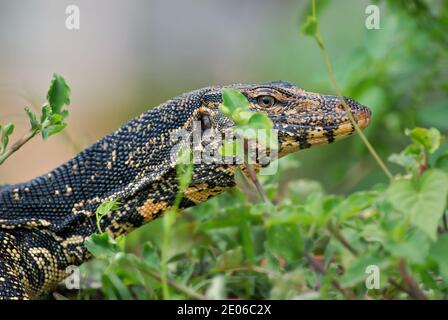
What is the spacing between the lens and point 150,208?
159 inches

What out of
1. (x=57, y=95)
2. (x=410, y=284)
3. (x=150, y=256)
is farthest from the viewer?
(x=57, y=95)

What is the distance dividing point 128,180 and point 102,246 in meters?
1.12

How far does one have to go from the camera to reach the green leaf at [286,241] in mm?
3113

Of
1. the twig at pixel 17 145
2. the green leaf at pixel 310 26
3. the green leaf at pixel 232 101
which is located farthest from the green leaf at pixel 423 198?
the twig at pixel 17 145

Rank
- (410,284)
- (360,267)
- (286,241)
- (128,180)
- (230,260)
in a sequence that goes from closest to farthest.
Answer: (360,267) < (410,284) < (286,241) < (230,260) < (128,180)

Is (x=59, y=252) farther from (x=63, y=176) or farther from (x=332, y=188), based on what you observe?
(x=332, y=188)

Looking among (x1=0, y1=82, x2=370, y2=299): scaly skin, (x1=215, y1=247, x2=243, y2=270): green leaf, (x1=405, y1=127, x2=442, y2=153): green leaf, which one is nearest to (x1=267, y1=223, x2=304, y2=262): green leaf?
(x1=405, y1=127, x2=442, y2=153): green leaf

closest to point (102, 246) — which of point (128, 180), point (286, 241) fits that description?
point (286, 241)

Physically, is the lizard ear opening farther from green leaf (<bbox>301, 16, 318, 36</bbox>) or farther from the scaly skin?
green leaf (<bbox>301, 16, 318, 36</bbox>)

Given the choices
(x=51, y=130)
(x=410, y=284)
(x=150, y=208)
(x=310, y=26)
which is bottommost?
(x=410, y=284)

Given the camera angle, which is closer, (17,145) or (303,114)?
(17,145)

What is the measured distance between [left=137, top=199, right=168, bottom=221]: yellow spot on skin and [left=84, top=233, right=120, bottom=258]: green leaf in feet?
3.39

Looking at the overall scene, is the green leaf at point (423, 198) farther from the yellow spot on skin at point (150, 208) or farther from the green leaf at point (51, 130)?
the yellow spot on skin at point (150, 208)

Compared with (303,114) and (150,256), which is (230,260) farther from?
(303,114)
